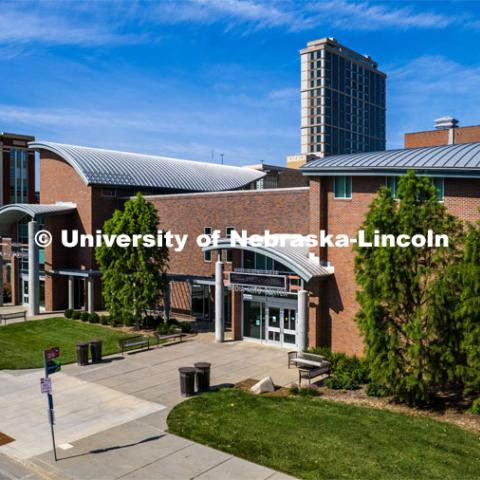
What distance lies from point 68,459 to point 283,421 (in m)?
6.46

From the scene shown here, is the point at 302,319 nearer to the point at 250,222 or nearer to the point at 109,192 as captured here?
the point at 250,222

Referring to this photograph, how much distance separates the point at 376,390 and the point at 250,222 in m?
16.1

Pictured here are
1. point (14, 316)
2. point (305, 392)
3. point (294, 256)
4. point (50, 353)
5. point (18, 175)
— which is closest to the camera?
point (50, 353)

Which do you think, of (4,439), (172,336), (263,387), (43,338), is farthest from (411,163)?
(43,338)

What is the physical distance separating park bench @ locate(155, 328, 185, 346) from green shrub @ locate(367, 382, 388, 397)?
12.7 m

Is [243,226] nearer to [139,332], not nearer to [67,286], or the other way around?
[139,332]

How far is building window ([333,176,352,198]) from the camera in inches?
1011

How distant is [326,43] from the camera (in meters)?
151

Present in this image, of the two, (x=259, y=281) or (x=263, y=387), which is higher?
(x=259, y=281)

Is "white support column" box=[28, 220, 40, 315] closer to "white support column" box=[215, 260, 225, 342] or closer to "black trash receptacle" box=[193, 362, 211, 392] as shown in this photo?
"white support column" box=[215, 260, 225, 342]

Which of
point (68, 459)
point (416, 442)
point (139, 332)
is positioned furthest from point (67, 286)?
point (416, 442)

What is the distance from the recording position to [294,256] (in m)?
26.7

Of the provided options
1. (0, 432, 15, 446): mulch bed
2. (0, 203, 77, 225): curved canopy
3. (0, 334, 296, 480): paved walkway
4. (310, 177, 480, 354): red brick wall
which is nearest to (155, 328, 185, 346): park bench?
(0, 334, 296, 480): paved walkway

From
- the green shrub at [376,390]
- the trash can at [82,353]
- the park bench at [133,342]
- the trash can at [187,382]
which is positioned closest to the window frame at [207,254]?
the park bench at [133,342]
